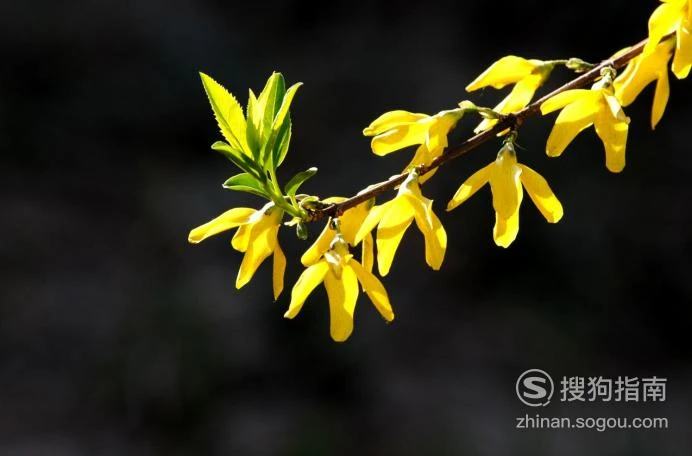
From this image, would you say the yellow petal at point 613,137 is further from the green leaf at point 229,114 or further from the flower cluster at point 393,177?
the green leaf at point 229,114

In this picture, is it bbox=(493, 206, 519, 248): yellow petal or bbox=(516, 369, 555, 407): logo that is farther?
bbox=(516, 369, 555, 407): logo

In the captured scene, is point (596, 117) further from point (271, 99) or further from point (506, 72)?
point (271, 99)

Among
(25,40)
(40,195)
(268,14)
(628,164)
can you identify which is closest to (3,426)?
(40,195)

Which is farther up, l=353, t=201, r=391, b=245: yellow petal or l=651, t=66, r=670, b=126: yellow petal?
l=651, t=66, r=670, b=126: yellow petal

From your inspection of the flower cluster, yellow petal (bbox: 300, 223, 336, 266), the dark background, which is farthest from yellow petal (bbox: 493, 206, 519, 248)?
the dark background

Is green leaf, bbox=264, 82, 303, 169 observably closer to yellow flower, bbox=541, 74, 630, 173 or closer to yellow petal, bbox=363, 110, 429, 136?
yellow petal, bbox=363, 110, 429, 136

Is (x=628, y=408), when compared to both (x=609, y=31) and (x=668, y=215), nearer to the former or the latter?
(x=668, y=215)

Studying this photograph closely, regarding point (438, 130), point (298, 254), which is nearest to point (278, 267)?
point (438, 130)
